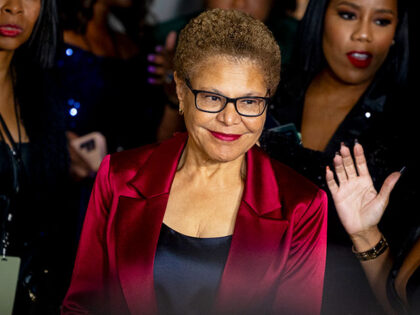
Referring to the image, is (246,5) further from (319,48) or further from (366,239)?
(366,239)

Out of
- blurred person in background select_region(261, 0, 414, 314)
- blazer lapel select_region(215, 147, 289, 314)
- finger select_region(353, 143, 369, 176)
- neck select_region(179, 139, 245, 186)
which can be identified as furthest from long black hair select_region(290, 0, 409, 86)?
blazer lapel select_region(215, 147, 289, 314)

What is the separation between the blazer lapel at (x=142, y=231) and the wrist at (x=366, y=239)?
0.65m

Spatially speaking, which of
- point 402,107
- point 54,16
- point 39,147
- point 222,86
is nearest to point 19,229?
point 39,147

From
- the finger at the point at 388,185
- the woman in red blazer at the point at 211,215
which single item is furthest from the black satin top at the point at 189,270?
the finger at the point at 388,185

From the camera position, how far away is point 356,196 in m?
2.04

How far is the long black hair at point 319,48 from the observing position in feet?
7.63

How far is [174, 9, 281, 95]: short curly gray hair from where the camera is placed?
1663 millimetres

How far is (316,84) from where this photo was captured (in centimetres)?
248

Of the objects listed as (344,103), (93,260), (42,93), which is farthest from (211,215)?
(42,93)

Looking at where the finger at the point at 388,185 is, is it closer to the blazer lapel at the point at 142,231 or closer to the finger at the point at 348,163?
the finger at the point at 348,163

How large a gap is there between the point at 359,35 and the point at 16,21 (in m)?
1.19

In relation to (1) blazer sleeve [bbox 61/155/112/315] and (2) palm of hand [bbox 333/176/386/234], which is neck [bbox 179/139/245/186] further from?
(2) palm of hand [bbox 333/176/386/234]

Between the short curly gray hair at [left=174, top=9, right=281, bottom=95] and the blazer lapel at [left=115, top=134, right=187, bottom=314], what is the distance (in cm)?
34

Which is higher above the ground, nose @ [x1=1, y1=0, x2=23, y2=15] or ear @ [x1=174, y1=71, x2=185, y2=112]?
nose @ [x1=1, y1=0, x2=23, y2=15]
